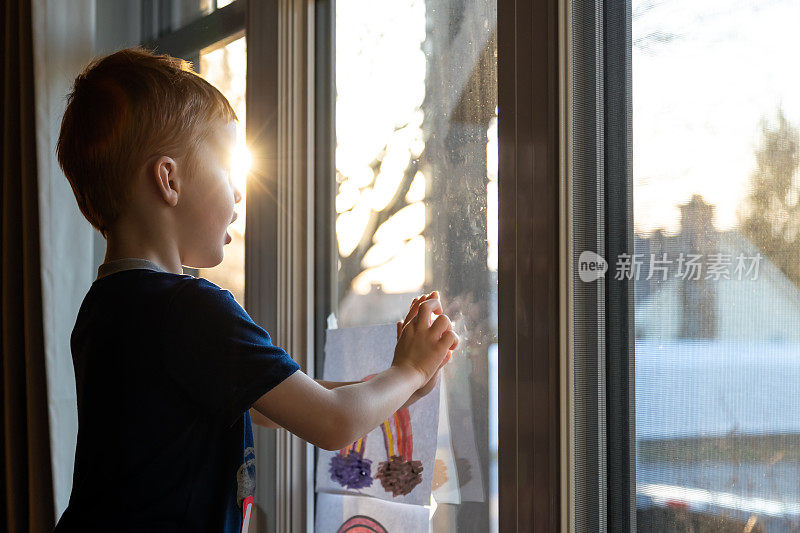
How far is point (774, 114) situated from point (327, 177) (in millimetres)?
793

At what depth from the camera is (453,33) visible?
42.9 inches

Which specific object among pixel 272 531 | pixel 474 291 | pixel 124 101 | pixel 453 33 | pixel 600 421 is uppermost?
pixel 453 33

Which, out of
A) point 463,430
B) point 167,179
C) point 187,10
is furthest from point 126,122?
point 187,10

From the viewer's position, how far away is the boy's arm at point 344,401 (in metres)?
0.77

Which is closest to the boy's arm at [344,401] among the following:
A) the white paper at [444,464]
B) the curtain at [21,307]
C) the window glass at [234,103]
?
the white paper at [444,464]

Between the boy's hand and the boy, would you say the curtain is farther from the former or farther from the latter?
the boy's hand

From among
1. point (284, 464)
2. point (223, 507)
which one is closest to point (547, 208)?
point (223, 507)

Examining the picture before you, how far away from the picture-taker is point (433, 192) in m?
Result: 1.11

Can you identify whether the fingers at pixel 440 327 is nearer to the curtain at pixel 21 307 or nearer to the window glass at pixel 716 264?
the window glass at pixel 716 264

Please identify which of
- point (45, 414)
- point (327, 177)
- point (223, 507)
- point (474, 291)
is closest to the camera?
point (223, 507)

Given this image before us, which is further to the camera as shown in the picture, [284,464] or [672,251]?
[284,464]

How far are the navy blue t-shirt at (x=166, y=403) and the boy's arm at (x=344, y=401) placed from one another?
0.03 metres

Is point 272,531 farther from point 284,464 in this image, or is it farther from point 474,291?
point 474,291

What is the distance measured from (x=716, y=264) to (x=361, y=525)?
2.45 feet
